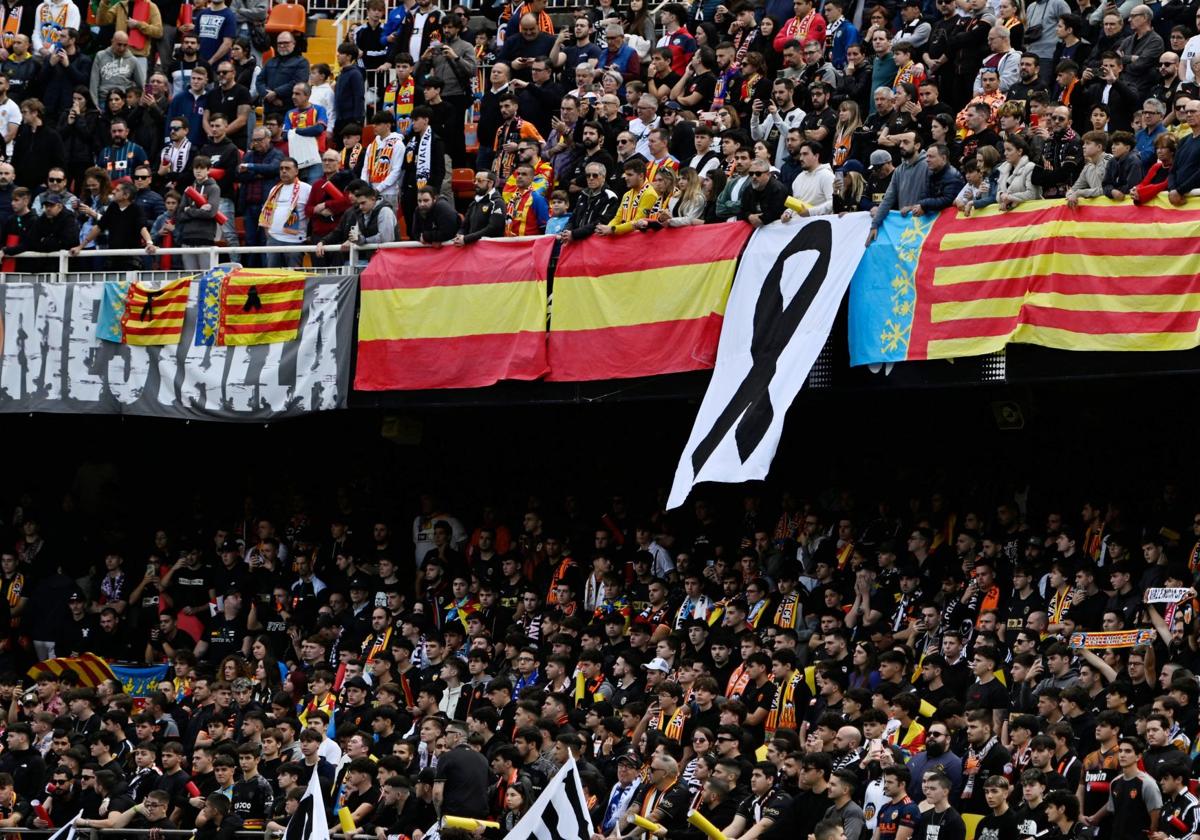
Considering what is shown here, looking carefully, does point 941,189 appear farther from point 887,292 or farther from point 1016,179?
point 887,292

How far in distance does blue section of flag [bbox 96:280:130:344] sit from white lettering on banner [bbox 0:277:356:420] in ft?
0.24

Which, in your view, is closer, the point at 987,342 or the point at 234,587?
the point at 987,342

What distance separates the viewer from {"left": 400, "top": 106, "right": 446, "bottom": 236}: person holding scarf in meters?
24.2

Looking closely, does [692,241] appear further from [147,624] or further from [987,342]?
[147,624]

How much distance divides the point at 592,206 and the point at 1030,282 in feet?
15.7

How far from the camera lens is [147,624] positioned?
83.8 feet

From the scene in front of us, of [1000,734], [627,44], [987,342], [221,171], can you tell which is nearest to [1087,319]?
[987,342]

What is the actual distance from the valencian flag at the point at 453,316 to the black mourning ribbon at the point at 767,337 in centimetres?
247

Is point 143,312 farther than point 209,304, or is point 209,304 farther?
point 143,312

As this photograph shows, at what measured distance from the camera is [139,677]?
2461 centimetres

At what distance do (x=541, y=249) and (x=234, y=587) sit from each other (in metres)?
5.75

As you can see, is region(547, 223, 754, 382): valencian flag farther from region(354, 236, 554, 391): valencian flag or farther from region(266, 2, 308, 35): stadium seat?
region(266, 2, 308, 35): stadium seat

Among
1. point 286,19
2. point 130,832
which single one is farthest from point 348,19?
point 130,832

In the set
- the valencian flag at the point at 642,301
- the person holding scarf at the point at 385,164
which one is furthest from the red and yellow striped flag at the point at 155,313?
the valencian flag at the point at 642,301
